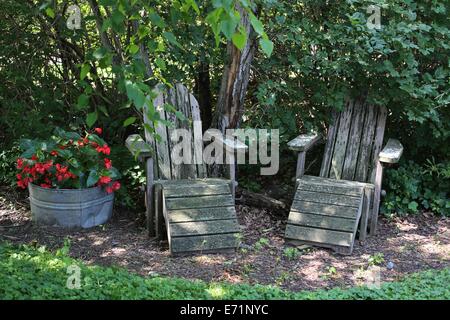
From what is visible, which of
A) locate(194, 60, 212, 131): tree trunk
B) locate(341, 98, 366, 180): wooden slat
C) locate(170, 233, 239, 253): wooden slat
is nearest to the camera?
locate(170, 233, 239, 253): wooden slat

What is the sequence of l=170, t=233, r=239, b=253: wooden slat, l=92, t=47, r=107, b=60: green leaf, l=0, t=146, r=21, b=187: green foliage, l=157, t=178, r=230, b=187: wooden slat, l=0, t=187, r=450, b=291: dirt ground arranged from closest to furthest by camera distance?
1. l=92, t=47, r=107, b=60: green leaf
2. l=0, t=187, r=450, b=291: dirt ground
3. l=170, t=233, r=239, b=253: wooden slat
4. l=157, t=178, r=230, b=187: wooden slat
5. l=0, t=146, r=21, b=187: green foliage

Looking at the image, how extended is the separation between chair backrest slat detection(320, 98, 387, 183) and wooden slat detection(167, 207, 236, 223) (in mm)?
1134

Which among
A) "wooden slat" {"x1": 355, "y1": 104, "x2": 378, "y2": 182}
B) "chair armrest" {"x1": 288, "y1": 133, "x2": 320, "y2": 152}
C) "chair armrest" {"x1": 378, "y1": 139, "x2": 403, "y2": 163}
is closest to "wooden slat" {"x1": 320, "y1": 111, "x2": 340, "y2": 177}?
"chair armrest" {"x1": 288, "y1": 133, "x2": 320, "y2": 152}

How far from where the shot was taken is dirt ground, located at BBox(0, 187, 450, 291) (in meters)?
3.67

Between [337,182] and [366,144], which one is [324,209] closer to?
[337,182]

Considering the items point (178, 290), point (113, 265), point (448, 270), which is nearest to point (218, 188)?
point (113, 265)

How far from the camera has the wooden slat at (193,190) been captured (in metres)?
4.16

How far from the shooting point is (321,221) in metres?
4.18

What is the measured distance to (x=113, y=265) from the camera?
3.68m

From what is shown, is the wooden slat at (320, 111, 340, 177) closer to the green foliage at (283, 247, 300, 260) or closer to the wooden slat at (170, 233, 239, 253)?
the green foliage at (283, 247, 300, 260)

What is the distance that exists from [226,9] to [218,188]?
2377mm

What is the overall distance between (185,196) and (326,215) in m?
1.06

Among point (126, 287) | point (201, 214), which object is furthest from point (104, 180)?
point (126, 287)
